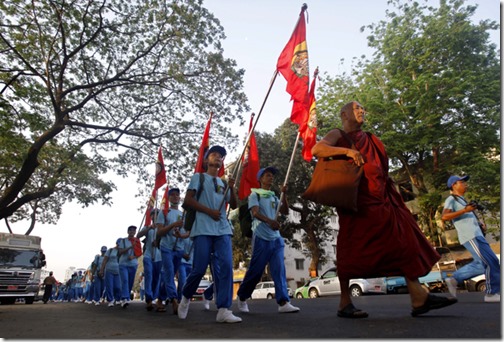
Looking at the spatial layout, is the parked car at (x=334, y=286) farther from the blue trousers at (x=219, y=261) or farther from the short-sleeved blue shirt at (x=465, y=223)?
the blue trousers at (x=219, y=261)

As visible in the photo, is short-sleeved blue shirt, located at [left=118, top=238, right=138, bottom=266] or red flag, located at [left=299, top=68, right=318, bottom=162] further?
short-sleeved blue shirt, located at [left=118, top=238, right=138, bottom=266]

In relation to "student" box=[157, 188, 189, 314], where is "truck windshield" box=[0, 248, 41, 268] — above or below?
above

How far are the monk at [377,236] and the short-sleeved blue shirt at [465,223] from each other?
6.76 feet

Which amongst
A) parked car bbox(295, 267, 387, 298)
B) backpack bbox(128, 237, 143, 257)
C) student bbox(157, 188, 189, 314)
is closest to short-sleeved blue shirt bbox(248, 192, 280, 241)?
student bbox(157, 188, 189, 314)

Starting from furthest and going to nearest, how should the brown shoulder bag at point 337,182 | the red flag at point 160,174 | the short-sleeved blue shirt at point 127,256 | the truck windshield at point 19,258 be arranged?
the truck windshield at point 19,258 < the short-sleeved blue shirt at point 127,256 < the red flag at point 160,174 < the brown shoulder bag at point 337,182

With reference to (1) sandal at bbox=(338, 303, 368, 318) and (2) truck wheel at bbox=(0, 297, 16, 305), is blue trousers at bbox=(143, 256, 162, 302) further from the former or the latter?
(2) truck wheel at bbox=(0, 297, 16, 305)

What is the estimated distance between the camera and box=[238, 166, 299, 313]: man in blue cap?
19.4 ft

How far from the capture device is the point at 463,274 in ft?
19.0

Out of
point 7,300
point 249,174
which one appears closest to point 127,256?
point 249,174

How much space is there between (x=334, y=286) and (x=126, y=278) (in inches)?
442

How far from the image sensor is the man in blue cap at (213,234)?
472cm

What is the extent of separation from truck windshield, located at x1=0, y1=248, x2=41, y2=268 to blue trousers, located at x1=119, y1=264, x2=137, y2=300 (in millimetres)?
11171

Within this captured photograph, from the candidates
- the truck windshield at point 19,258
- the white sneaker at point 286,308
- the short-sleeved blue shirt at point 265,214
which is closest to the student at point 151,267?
the short-sleeved blue shirt at point 265,214

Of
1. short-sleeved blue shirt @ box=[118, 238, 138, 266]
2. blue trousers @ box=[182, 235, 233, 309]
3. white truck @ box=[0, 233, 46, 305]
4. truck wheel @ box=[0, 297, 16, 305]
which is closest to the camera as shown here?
blue trousers @ box=[182, 235, 233, 309]
